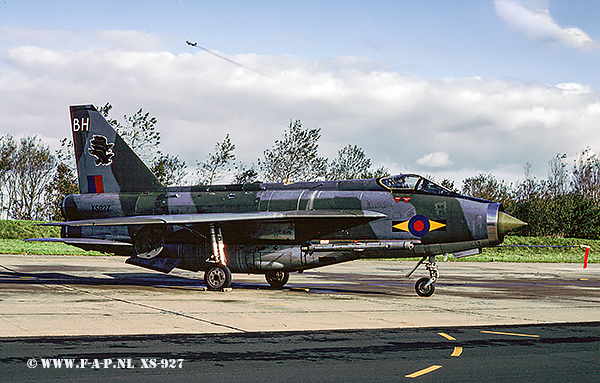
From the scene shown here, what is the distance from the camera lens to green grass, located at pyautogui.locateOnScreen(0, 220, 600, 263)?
40.8m

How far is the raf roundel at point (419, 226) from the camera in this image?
1631cm

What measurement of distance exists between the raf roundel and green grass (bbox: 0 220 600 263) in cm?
2801

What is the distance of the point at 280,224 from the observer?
683 inches

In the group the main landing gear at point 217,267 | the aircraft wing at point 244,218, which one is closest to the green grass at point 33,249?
the aircraft wing at point 244,218

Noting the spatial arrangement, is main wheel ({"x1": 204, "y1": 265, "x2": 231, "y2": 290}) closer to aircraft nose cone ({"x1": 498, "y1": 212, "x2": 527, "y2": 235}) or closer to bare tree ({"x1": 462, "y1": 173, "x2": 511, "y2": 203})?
aircraft nose cone ({"x1": 498, "y1": 212, "x2": 527, "y2": 235})

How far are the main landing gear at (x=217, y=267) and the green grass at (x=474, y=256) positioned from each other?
24.4 meters

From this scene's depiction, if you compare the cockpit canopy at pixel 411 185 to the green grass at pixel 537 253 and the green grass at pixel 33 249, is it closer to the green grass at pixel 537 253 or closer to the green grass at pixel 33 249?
the green grass at pixel 33 249

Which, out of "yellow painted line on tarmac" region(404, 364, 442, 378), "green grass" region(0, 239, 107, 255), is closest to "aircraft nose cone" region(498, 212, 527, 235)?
"yellow painted line on tarmac" region(404, 364, 442, 378)

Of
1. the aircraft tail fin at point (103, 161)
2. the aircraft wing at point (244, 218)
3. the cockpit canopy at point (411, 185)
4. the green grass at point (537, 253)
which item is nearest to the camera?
the aircraft wing at point (244, 218)

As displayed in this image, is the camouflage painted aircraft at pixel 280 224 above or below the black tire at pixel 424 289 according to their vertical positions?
above

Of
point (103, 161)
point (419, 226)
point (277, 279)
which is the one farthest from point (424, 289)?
point (103, 161)

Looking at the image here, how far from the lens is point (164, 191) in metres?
19.8

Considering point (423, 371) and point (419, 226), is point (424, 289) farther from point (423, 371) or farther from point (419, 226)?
point (423, 371)

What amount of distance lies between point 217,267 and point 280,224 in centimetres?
217
